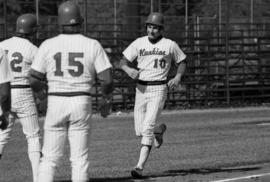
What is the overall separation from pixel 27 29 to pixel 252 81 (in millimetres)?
19352

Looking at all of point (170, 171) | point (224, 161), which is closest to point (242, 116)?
point (224, 161)

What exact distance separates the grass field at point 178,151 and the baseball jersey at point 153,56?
149 cm

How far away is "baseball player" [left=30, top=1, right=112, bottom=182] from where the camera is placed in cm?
897

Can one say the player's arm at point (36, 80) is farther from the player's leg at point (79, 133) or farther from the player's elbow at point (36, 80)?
A: the player's leg at point (79, 133)

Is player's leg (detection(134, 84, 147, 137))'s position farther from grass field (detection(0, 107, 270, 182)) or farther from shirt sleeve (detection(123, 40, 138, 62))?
grass field (detection(0, 107, 270, 182))

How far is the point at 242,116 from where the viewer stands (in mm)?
24766

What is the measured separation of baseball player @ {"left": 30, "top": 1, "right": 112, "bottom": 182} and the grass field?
316cm

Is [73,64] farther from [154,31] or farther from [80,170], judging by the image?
[154,31]

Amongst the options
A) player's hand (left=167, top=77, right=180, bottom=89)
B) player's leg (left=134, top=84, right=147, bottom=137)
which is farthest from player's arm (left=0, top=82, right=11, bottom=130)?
player's hand (left=167, top=77, right=180, bottom=89)

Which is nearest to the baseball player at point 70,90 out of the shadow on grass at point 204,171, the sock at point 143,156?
the sock at point 143,156

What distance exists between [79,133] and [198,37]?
1991 cm

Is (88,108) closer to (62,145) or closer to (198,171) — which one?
(62,145)

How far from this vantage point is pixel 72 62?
902cm

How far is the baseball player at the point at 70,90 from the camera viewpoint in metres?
8.97
